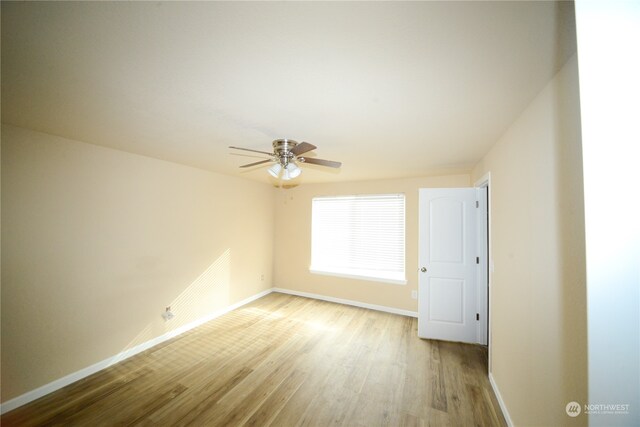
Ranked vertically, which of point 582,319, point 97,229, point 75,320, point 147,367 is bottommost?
point 147,367

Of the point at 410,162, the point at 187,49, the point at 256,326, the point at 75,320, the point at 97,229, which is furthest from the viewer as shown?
the point at 256,326

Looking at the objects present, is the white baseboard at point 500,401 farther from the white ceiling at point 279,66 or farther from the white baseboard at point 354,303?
the white ceiling at point 279,66

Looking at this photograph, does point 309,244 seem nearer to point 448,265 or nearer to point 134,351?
point 448,265

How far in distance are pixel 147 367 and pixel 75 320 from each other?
0.85 metres

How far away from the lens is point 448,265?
305cm

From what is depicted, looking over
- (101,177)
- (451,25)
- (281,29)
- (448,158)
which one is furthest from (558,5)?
(101,177)

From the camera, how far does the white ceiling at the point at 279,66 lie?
2.75 feet

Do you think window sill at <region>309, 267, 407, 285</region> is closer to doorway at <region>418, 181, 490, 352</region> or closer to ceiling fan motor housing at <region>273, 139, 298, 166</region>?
doorway at <region>418, 181, 490, 352</region>

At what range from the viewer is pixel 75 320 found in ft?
7.21

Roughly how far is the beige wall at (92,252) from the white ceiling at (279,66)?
400 millimetres

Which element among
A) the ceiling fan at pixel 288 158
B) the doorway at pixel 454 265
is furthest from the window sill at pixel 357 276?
the ceiling fan at pixel 288 158

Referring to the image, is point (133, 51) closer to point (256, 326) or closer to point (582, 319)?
point (582, 319)

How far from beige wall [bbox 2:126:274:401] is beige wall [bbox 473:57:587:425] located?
3.73 metres

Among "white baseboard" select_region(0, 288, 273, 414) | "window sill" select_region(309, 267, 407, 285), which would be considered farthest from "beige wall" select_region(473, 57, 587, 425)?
"white baseboard" select_region(0, 288, 273, 414)
